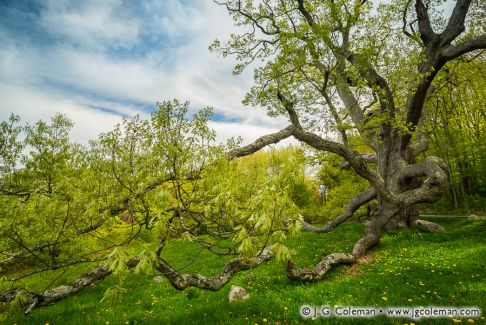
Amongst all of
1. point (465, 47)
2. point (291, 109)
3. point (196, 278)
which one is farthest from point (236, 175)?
point (465, 47)

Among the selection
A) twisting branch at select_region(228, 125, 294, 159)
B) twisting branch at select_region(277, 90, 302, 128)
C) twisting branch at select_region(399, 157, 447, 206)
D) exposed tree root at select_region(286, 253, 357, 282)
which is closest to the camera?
exposed tree root at select_region(286, 253, 357, 282)

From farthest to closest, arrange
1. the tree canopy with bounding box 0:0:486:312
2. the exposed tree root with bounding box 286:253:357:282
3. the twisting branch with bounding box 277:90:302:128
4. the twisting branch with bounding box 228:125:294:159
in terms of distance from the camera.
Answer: the twisting branch with bounding box 277:90:302:128 < the twisting branch with bounding box 228:125:294:159 < the exposed tree root with bounding box 286:253:357:282 < the tree canopy with bounding box 0:0:486:312

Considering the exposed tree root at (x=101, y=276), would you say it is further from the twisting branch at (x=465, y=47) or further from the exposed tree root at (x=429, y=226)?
the twisting branch at (x=465, y=47)

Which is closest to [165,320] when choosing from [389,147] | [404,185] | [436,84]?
[404,185]

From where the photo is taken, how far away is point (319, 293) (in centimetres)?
884

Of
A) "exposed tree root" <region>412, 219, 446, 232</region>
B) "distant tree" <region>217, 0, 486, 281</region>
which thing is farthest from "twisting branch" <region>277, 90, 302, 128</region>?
"exposed tree root" <region>412, 219, 446, 232</region>

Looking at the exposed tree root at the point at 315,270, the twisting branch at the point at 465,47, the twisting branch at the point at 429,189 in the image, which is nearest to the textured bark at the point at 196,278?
the exposed tree root at the point at 315,270

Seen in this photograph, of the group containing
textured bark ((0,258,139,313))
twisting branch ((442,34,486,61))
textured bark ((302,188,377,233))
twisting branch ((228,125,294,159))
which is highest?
twisting branch ((442,34,486,61))

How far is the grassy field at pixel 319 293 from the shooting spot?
7.44 meters

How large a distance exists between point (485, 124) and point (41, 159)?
155 ft

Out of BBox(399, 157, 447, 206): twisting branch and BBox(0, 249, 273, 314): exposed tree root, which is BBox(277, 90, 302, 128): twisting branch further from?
Result: BBox(0, 249, 273, 314): exposed tree root

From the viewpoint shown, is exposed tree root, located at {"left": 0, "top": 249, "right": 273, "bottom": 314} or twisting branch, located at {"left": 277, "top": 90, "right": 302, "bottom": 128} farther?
twisting branch, located at {"left": 277, "top": 90, "right": 302, "bottom": 128}

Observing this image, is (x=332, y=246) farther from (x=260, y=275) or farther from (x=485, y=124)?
(x=485, y=124)

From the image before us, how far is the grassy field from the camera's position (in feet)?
24.4
